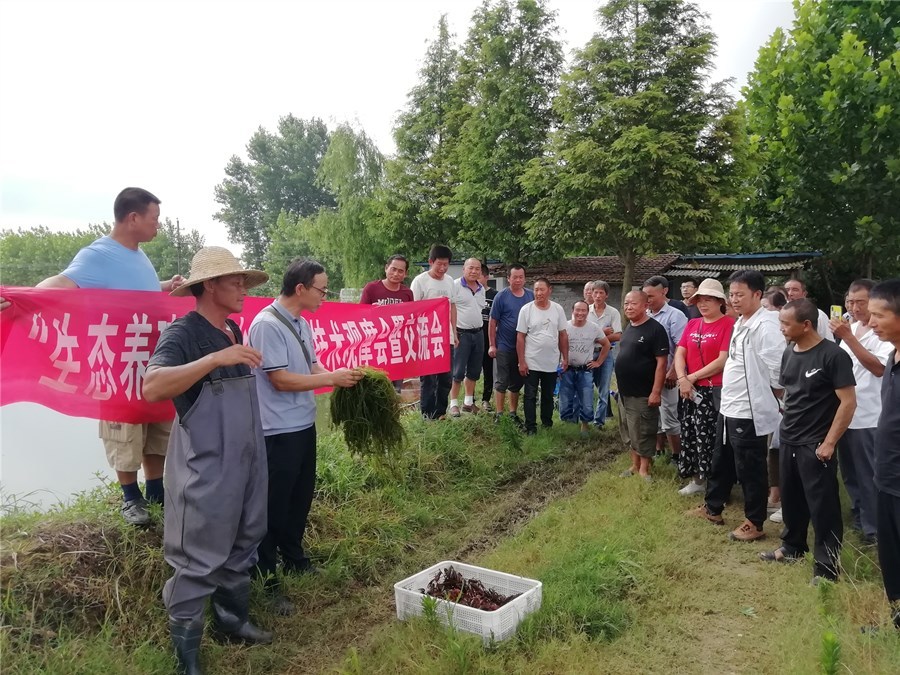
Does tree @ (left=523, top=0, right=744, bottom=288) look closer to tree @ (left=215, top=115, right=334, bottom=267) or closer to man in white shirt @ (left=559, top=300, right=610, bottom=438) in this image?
man in white shirt @ (left=559, top=300, right=610, bottom=438)

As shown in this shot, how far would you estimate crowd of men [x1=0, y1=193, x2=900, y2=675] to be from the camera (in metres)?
2.81

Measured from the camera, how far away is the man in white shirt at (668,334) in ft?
20.0

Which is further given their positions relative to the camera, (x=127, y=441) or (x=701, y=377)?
(x=701, y=377)

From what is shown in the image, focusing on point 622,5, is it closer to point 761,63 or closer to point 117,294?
point 761,63

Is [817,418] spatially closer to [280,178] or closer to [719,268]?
[719,268]

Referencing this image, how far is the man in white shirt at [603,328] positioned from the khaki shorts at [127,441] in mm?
5310

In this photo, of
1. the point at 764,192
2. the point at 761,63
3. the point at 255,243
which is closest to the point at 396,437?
the point at 761,63

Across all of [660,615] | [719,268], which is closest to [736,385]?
[660,615]

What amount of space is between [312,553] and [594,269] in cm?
2144

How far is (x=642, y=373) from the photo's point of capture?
18.5ft

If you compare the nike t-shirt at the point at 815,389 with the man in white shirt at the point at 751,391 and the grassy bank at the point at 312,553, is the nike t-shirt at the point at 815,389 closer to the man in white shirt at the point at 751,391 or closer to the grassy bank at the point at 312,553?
the man in white shirt at the point at 751,391

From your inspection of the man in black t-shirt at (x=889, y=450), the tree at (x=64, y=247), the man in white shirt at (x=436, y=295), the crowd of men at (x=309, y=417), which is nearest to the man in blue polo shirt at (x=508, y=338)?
the man in white shirt at (x=436, y=295)

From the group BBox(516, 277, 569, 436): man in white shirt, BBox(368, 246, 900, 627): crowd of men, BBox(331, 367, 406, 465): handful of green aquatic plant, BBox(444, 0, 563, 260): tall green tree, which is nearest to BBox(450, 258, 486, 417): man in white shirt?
BBox(368, 246, 900, 627): crowd of men

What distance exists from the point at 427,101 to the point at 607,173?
36.1ft
